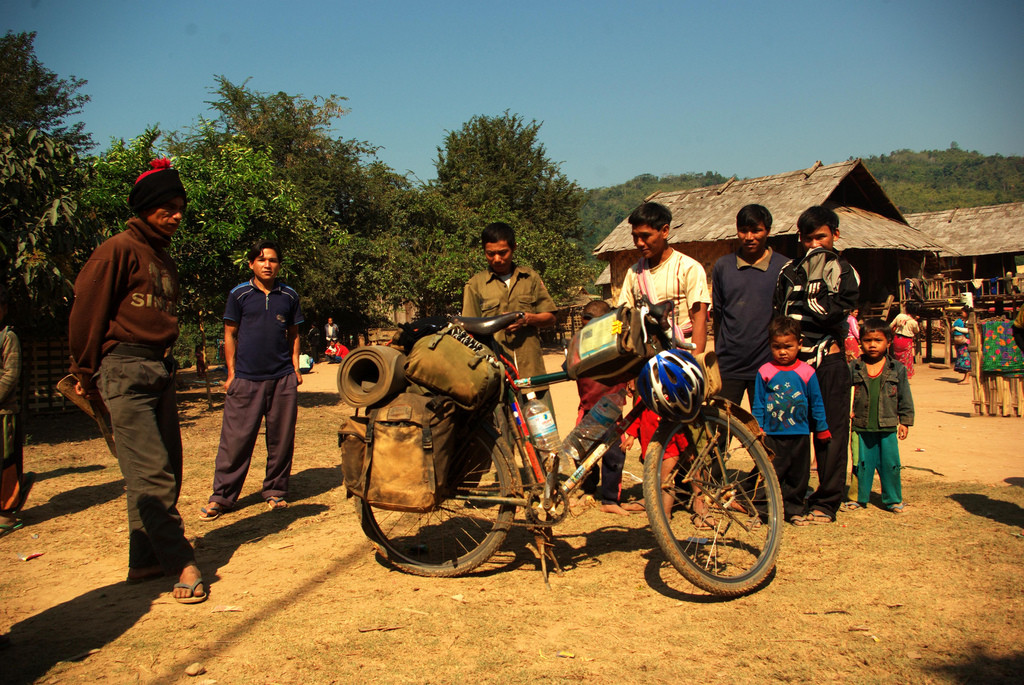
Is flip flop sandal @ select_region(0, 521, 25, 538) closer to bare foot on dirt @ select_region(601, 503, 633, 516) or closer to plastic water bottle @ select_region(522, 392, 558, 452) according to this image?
plastic water bottle @ select_region(522, 392, 558, 452)

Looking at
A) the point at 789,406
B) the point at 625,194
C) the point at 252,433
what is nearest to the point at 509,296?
the point at 789,406

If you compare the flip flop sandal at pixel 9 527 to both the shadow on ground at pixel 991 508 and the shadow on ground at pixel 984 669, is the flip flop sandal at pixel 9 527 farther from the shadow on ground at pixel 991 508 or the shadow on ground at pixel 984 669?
the shadow on ground at pixel 991 508

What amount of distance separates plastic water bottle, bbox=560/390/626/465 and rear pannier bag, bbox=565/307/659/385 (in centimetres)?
14

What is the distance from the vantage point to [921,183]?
8388cm

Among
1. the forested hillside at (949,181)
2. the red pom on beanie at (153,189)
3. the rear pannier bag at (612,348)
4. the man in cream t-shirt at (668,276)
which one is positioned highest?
the forested hillside at (949,181)

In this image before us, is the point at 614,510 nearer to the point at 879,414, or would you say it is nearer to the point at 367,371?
the point at 879,414

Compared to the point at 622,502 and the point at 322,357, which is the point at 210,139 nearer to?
the point at 622,502

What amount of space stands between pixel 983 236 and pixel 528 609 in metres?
33.2

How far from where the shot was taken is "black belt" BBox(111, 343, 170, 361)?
3.54m

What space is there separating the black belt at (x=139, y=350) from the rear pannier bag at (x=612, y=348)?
2.17m

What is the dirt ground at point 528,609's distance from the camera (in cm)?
268

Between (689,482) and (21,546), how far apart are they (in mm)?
4300

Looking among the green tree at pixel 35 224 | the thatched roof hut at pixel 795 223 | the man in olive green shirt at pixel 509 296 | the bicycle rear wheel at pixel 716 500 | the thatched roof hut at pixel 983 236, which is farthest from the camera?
the thatched roof hut at pixel 983 236

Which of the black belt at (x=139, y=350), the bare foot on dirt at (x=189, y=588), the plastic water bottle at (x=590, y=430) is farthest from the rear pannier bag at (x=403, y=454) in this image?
the black belt at (x=139, y=350)
